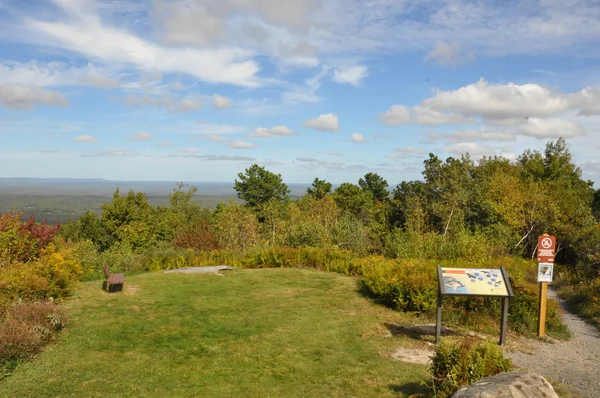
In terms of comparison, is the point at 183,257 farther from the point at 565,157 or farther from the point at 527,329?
the point at 565,157

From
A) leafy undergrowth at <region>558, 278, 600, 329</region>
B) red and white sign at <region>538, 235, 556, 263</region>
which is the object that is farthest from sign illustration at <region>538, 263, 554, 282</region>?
leafy undergrowth at <region>558, 278, 600, 329</region>

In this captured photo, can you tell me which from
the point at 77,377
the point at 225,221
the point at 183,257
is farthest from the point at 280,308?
the point at 225,221

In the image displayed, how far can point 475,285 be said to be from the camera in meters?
7.85

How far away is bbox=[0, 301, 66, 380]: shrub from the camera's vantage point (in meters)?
6.38

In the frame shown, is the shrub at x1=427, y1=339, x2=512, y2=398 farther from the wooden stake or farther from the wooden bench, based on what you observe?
the wooden bench

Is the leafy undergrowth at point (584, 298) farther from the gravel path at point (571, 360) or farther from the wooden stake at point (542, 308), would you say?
the wooden stake at point (542, 308)

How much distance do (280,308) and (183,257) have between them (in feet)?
23.8

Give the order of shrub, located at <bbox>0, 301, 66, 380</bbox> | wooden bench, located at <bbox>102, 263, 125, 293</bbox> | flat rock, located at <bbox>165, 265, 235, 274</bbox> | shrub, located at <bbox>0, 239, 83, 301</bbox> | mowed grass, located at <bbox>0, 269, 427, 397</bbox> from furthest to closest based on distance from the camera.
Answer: flat rock, located at <bbox>165, 265, 235, 274</bbox>
wooden bench, located at <bbox>102, 263, 125, 293</bbox>
shrub, located at <bbox>0, 239, 83, 301</bbox>
shrub, located at <bbox>0, 301, 66, 380</bbox>
mowed grass, located at <bbox>0, 269, 427, 397</bbox>

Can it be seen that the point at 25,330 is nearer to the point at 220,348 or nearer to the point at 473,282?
the point at 220,348

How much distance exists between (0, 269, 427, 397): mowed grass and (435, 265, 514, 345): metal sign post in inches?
49.6

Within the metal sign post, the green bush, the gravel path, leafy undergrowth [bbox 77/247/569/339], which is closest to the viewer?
the gravel path

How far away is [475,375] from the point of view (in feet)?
16.4

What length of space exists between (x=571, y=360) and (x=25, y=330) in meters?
9.29

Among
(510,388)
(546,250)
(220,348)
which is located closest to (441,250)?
(546,250)
